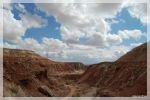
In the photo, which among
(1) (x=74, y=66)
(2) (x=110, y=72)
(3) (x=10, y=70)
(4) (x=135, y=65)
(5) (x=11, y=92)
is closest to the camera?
(5) (x=11, y=92)

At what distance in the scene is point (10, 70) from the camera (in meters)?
49.7

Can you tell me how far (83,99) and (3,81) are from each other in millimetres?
11337

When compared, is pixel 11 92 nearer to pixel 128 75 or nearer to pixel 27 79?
pixel 27 79

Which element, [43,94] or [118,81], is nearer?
[43,94]

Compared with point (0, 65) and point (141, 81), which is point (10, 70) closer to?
point (0, 65)

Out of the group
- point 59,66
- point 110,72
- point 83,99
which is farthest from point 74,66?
point 83,99

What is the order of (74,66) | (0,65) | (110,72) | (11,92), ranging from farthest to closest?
(74,66) → (110,72) → (0,65) → (11,92)

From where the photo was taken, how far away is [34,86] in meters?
47.4

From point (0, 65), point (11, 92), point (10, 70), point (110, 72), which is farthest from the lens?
point (110, 72)

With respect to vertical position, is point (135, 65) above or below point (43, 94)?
above

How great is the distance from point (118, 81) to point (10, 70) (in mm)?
18442

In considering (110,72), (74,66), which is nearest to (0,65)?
(110,72)

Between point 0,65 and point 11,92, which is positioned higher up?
point 0,65

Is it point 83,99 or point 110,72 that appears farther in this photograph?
point 110,72
